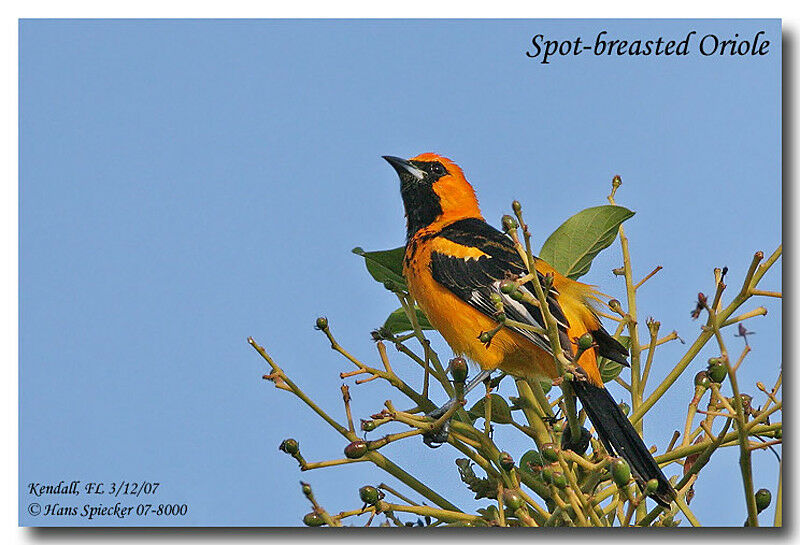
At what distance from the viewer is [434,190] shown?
67.6 inches

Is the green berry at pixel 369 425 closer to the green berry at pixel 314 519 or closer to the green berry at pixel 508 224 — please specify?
the green berry at pixel 314 519

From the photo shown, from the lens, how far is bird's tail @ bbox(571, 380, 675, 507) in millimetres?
1314

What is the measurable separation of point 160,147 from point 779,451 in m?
1.24

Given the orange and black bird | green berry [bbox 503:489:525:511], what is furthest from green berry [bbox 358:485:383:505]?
the orange and black bird

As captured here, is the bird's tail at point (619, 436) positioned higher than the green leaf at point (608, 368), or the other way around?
the green leaf at point (608, 368)

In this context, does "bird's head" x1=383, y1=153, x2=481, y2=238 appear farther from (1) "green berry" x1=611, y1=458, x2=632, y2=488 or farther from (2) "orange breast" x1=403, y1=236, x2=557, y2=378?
(1) "green berry" x1=611, y1=458, x2=632, y2=488

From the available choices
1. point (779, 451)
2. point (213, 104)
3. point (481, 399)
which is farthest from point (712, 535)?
point (213, 104)

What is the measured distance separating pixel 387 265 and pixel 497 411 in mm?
354

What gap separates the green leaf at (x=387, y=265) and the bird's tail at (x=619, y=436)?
420 millimetres

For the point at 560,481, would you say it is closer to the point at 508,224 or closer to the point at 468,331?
the point at 508,224

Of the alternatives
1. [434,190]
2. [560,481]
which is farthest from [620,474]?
[434,190]

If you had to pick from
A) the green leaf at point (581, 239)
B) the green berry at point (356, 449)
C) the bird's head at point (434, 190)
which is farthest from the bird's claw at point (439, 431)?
the bird's head at point (434, 190)

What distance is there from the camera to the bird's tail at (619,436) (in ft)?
4.31
